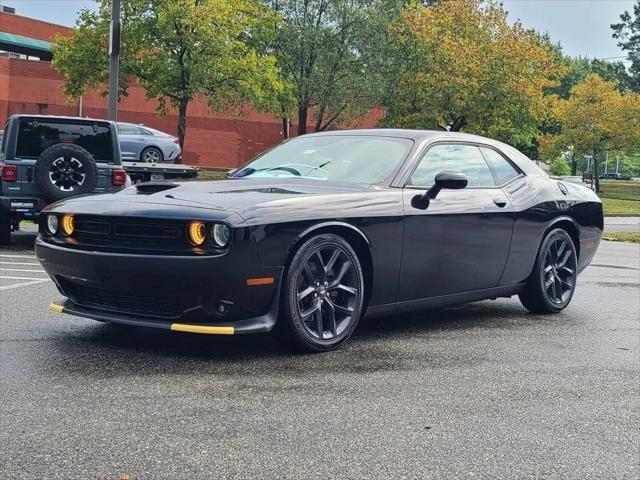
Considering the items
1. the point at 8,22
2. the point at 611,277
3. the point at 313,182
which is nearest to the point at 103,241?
the point at 313,182

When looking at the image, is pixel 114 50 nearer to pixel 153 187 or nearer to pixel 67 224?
pixel 153 187

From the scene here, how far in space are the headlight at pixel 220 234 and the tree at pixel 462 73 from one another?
116 ft

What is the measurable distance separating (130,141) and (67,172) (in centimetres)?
1660

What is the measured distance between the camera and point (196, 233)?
4.25 m

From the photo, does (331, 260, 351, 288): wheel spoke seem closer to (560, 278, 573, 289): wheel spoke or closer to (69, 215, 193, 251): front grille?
(69, 215, 193, 251): front grille

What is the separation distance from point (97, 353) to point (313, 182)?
172cm

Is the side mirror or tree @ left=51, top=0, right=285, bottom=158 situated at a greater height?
tree @ left=51, top=0, right=285, bottom=158

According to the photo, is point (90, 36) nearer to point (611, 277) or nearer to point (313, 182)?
point (611, 277)

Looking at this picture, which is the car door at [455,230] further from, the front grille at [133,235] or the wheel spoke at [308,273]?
the front grille at [133,235]

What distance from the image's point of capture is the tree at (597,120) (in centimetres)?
4981

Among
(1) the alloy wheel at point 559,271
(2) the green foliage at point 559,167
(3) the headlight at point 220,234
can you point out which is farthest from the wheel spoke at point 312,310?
(2) the green foliage at point 559,167

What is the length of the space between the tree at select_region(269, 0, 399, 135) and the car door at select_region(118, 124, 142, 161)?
40.5ft

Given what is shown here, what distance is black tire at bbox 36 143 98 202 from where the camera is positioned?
32.1ft

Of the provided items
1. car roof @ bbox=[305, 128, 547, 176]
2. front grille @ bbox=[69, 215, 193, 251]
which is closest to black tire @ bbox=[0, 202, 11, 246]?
car roof @ bbox=[305, 128, 547, 176]
